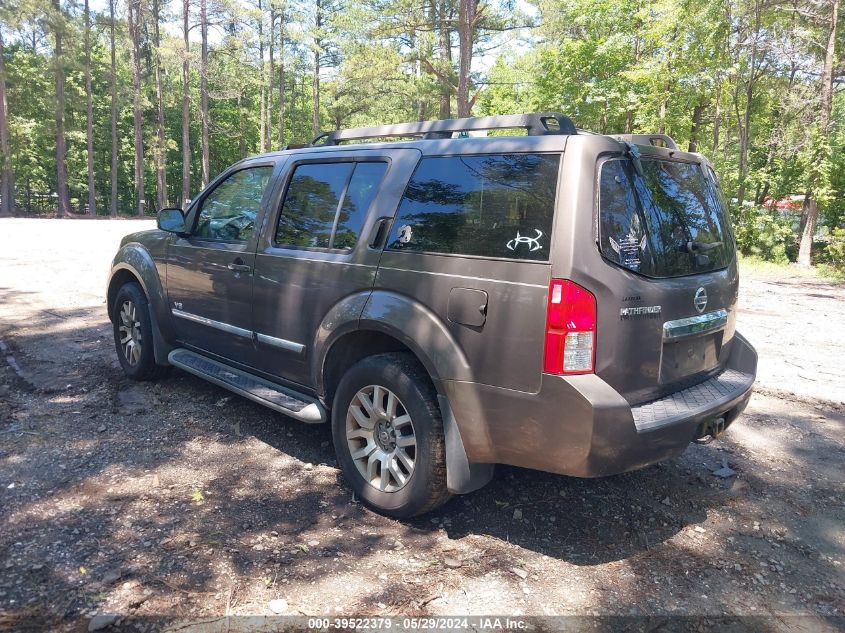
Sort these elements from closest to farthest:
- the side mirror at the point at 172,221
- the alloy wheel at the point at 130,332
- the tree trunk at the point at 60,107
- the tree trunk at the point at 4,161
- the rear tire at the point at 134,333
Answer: the side mirror at the point at 172,221 → the rear tire at the point at 134,333 → the alloy wheel at the point at 130,332 → the tree trunk at the point at 4,161 → the tree trunk at the point at 60,107

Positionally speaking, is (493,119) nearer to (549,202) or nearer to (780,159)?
(549,202)

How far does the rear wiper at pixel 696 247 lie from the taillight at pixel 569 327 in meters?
0.81

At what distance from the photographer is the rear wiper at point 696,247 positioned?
125 inches

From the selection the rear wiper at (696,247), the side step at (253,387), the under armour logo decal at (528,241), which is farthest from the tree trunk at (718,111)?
the under armour logo decal at (528,241)

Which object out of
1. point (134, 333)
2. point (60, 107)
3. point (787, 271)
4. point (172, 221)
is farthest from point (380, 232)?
point (60, 107)

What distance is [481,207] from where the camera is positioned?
120 inches

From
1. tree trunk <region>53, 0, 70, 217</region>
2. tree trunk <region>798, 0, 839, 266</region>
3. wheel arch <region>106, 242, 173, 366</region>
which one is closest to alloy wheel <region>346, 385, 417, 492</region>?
wheel arch <region>106, 242, 173, 366</region>

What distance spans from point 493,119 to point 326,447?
2.44m

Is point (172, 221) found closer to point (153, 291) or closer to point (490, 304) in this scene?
point (153, 291)

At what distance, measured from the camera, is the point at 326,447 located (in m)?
4.30

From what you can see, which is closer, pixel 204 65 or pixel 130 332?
pixel 130 332

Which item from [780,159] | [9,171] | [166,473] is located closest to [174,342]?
[166,473]

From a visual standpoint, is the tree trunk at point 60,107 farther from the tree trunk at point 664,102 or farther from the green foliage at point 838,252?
the green foliage at point 838,252

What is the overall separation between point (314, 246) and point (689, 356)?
7.31 feet
